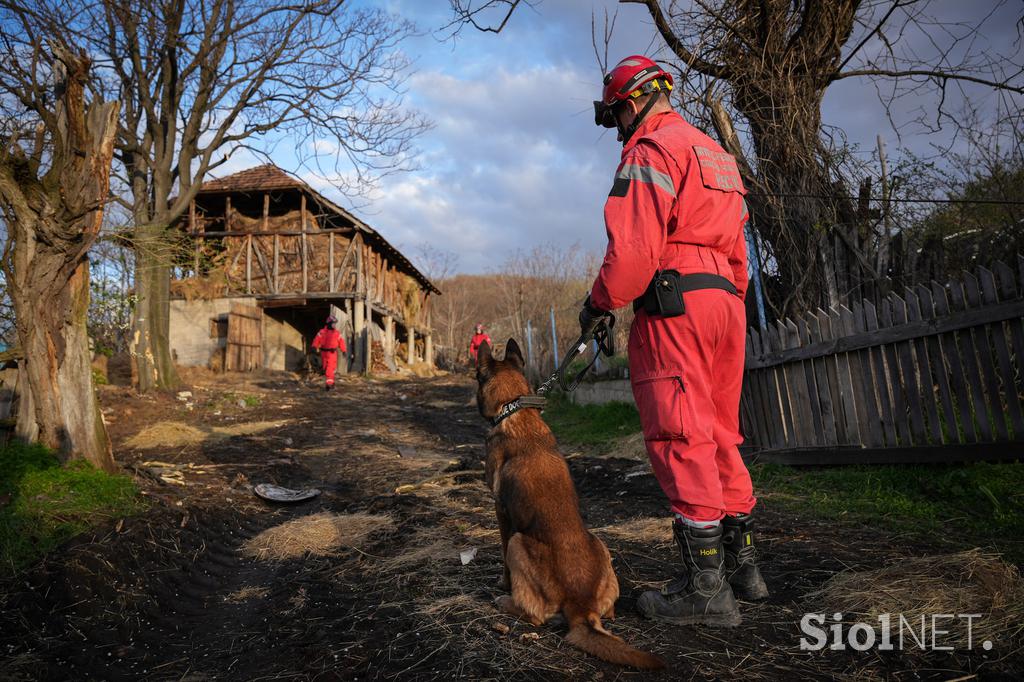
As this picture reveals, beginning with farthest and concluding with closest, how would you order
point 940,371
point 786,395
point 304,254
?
point 304,254 → point 786,395 → point 940,371

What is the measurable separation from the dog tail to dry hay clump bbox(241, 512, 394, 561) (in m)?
2.30

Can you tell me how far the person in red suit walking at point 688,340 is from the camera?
8.45 ft

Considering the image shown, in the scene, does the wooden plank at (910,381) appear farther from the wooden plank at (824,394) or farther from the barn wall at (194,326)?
the barn wall at (194,326)

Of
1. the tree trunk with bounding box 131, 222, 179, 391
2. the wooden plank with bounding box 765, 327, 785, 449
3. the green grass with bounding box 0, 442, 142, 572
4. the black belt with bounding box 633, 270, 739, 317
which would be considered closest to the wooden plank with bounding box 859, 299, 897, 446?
the wooden plank with bounding box 765, 327, 785, 449

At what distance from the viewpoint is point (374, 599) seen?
3137mm

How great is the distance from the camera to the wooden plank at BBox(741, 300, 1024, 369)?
4121 mm

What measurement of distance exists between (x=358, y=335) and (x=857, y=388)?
20.2 metres

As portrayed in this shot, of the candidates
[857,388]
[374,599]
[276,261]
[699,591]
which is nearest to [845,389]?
[857,388]

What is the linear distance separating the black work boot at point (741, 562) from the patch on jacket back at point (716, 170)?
1581 mm

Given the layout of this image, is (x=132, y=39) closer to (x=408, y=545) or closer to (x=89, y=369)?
(x=89, y=369)

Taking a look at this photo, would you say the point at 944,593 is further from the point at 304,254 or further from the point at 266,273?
the point at 266,273

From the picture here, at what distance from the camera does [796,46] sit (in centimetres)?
689

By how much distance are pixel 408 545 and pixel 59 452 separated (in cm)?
352

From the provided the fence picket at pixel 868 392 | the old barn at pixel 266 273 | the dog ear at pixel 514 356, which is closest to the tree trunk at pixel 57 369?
the dog ear at pixel 514 356
